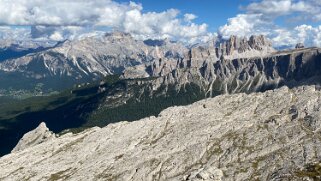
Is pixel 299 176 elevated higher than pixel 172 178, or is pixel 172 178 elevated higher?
pixel 299 176

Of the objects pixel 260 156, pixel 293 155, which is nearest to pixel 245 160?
pixel 260 156

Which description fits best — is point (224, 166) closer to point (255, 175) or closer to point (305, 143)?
point (255, 175)

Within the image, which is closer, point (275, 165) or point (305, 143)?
point (275, 165)

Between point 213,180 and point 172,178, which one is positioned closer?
point 213,180

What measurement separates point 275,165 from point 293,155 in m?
12.2

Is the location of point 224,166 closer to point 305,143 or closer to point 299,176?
point 305,143

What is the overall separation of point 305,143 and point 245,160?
27.8 m

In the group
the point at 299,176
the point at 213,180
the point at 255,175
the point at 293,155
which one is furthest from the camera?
the point at 293,155

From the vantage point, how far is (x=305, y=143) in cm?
19912

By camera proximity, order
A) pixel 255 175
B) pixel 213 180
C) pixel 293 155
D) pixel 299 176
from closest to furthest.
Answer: pixel 299 176 < pixel 213 180 < pixel 255 175 < pixel 293 155

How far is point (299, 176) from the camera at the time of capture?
146 metres

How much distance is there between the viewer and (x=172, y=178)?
197 m

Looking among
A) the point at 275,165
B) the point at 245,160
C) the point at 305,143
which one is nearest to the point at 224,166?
the point at 245,160

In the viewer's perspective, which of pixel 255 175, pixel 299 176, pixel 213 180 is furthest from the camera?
pixel 255 175
